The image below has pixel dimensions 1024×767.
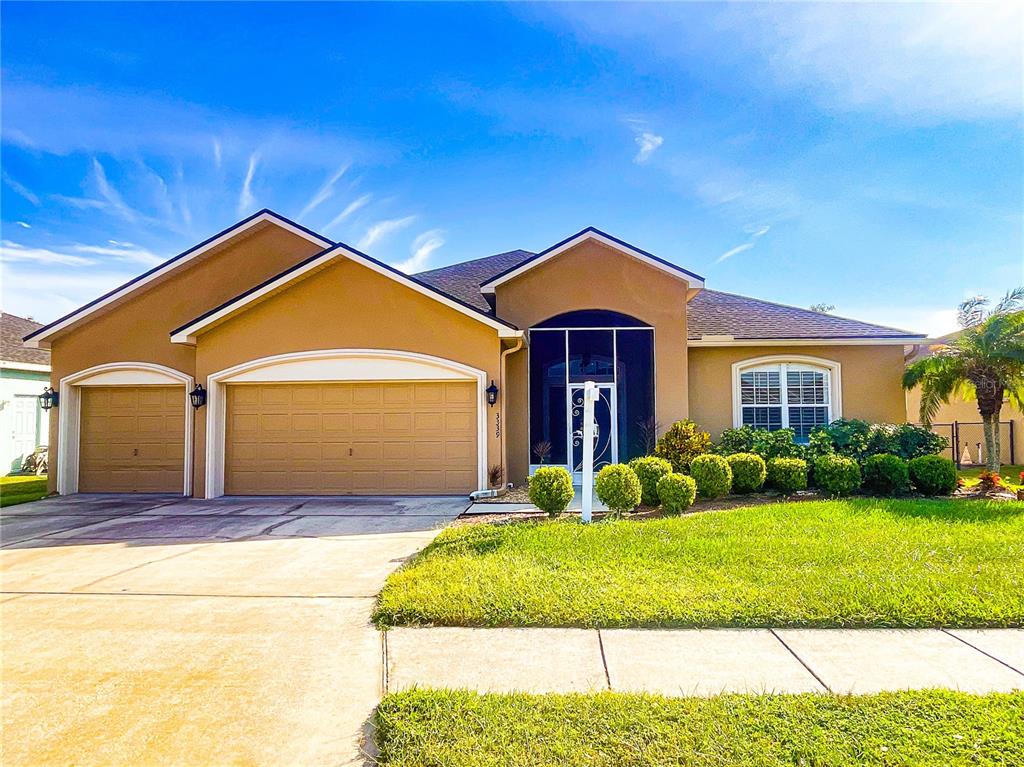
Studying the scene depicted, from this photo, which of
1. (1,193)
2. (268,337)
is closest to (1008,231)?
(268,337)

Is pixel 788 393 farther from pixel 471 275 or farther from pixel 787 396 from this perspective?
pixel 471 275

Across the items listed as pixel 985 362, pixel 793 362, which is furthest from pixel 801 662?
pixel 793 362

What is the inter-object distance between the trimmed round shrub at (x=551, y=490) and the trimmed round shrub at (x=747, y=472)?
10.6ft

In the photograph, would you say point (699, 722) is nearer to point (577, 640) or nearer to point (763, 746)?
→ point (763, 746)

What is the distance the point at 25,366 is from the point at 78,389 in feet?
23.7

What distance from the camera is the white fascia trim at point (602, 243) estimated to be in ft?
43.3

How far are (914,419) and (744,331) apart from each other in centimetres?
1114

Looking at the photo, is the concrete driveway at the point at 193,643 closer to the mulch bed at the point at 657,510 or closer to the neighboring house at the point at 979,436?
the mulch bed at the point at 657,510

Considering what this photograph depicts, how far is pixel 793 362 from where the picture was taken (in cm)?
1445

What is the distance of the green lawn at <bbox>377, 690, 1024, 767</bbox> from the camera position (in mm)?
2879

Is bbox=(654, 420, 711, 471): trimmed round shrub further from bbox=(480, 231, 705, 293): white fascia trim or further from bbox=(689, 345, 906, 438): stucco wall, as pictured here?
bbox=(480, 231, 705, 293): white fascia trim

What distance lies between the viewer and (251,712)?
344cm

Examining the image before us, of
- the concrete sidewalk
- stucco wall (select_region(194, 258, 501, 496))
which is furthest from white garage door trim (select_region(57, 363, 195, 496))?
the concrete sidewalk

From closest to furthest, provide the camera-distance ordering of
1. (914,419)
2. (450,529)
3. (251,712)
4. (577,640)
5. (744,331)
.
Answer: (251,712), (577,640), (450,529), (744,331), (914,419)
